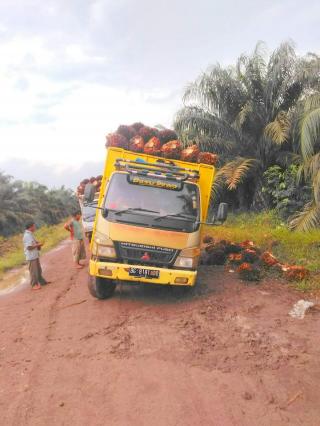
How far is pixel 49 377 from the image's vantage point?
4449mm

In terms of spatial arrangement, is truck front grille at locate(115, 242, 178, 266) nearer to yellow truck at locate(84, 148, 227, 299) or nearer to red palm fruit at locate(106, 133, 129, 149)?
yellow truck at locate(84, 148, 227, 299)

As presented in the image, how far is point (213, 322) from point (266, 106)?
1045cm

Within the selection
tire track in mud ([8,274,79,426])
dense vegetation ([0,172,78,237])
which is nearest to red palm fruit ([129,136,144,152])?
tire track in mud ([8,274,79,426])

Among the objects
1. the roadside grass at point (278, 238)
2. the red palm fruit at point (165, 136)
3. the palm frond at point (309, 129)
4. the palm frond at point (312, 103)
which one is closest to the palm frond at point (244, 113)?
the palm frond at point (312, 103)

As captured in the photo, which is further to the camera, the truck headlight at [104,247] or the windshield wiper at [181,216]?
the windshield wiper at [181,216]

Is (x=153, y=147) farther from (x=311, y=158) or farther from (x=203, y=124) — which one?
(x=203, y=124)

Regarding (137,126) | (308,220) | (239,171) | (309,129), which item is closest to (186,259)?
(137,126)

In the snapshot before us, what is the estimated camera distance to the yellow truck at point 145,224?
6.43m

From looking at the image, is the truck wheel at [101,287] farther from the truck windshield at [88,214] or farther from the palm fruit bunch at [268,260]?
the truck windshield at [88,214]

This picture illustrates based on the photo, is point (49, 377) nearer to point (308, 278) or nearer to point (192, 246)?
point (192, 246)

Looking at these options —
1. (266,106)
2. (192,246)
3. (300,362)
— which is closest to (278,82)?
(266,106)

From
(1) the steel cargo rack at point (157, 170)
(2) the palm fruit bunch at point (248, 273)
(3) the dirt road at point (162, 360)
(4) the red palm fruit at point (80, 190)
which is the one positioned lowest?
(3) the dirt road at point (162, 360)

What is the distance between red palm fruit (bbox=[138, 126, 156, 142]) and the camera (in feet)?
28.6

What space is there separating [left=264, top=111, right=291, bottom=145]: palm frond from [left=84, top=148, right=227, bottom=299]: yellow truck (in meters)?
6.49
